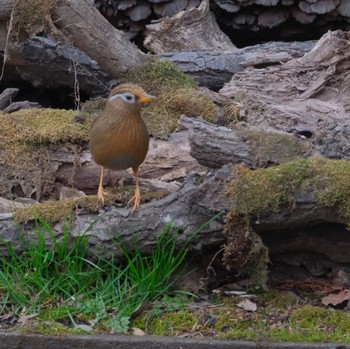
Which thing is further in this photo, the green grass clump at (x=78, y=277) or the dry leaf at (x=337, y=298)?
the dry leaf at (x=337, y=298)

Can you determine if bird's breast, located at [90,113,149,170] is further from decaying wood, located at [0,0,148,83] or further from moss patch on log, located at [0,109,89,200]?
decaying wood, located at [0,0,148,83]

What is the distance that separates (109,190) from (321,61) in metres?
2.15

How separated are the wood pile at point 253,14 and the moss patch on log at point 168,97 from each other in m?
1.94

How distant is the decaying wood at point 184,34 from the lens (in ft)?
25.1

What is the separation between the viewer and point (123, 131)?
4.76m

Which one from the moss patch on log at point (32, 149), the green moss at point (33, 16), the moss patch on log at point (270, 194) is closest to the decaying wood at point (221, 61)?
the green moss at point (33, 16)

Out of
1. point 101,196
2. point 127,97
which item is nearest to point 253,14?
point 127,97

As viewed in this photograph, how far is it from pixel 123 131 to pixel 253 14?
4.29 metres

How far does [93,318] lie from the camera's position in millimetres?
4199

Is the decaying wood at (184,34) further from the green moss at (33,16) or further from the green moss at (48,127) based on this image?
the green moss at (48,127)

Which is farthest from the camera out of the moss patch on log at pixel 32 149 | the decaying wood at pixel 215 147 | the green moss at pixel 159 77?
the green moss at pixel 159 77

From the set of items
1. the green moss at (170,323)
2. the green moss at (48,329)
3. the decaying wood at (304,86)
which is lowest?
the green moss at (170,323)

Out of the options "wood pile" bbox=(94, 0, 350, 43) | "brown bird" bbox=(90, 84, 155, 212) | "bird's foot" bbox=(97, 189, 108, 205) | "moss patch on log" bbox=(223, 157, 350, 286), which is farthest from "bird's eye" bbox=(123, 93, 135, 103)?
"wood pile" bbox=(94, 0, 350, 43)

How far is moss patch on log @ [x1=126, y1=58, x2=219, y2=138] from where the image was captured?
6.16 metres
